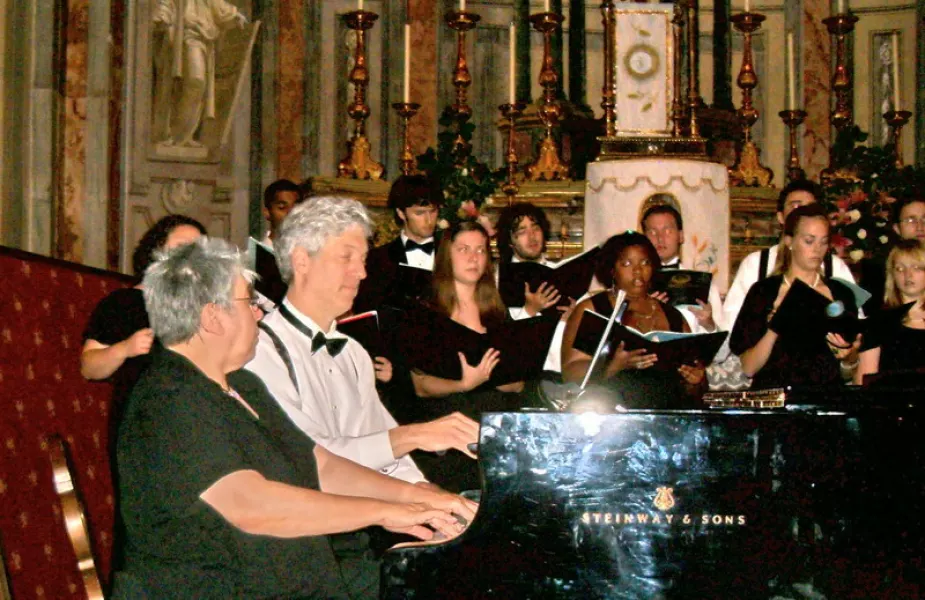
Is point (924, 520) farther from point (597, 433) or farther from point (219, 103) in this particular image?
point (219, 103)

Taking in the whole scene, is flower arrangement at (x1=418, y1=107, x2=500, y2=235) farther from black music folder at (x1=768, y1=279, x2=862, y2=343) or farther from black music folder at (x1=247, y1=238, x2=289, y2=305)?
black music folder at (x1=768, y1=279, x2=862, y2=343)

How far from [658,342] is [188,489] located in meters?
1.94

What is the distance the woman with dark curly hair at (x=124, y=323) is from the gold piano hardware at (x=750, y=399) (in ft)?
5.48

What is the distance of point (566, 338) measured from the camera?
186 inches

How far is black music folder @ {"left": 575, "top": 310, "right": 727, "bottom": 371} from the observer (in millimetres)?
3939

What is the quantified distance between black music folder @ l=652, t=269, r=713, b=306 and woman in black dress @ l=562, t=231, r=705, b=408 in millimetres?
113

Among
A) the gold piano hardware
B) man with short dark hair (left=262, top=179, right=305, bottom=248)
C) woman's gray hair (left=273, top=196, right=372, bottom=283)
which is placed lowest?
the gold piano hardware

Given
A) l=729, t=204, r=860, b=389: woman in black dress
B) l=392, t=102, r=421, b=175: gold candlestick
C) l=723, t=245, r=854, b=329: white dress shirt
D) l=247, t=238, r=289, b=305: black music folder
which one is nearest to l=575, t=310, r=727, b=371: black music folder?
l=729, t=204, r=860, b=389: woman in black dress

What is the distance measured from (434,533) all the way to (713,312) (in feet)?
9.14

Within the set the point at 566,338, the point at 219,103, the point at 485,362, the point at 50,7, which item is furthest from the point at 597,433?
the point at 219,103

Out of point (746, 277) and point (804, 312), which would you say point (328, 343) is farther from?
point (746, 277)

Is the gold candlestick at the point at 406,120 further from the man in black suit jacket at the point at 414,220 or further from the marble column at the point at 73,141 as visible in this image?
the marble column at the point at 73,141

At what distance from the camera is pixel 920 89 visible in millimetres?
9984

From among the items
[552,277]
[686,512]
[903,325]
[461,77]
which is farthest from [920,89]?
[686,512]
